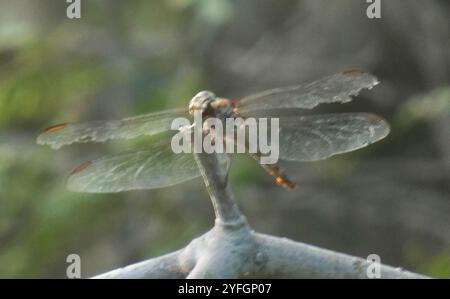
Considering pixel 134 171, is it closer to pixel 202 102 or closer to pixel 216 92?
pixel 202 102

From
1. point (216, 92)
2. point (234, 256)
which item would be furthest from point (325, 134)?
point (216, 92)

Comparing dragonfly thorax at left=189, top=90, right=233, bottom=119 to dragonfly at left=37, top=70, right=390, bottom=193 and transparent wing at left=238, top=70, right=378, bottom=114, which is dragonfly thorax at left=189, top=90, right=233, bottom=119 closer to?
dragonfly at left=37, top=70, right=390, bottom=193

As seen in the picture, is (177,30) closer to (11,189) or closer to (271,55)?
(271,55)

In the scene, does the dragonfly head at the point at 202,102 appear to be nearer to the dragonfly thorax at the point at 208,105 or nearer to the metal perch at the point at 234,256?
the dragonfly thorax at the point at 208,105

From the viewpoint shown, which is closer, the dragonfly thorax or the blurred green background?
the dragonfly thorax

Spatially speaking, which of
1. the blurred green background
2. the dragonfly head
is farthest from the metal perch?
the blurred green background
